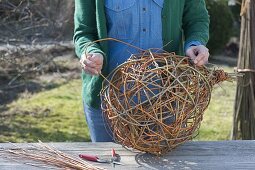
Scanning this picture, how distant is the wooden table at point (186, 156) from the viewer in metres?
1.66

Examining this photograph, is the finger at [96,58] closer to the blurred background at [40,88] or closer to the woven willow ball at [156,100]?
the woven willow ball at [156,100]

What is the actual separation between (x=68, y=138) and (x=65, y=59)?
2927 millimetres

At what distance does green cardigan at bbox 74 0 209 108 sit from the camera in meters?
1.91

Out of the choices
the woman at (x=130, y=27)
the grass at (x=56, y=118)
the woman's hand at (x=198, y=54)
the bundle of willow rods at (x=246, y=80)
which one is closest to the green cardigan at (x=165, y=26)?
the woman at (x=130, y=27)

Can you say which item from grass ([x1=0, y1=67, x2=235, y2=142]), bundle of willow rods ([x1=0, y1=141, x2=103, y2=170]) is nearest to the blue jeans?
bundle of willow rods ([x1=0, y1=141, x2=103, y2=170])

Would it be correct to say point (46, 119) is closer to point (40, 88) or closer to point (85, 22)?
point (40, 88)

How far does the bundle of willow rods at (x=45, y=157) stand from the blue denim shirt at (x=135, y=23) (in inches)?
16.8

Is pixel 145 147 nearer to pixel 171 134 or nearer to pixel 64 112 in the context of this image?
pixel 171 134

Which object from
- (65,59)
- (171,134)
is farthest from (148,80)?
(65,59)

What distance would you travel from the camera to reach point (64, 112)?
533 cm

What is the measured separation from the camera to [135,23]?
1918 millimetres

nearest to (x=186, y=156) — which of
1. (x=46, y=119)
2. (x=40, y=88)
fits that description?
(x=46, y=119)

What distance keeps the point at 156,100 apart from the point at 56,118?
359 centimetres

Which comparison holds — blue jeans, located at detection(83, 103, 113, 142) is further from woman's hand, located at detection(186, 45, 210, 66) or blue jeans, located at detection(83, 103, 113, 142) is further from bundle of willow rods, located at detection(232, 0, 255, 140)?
bundle of willow rods, located at detection(232, 0, 255, 140)
